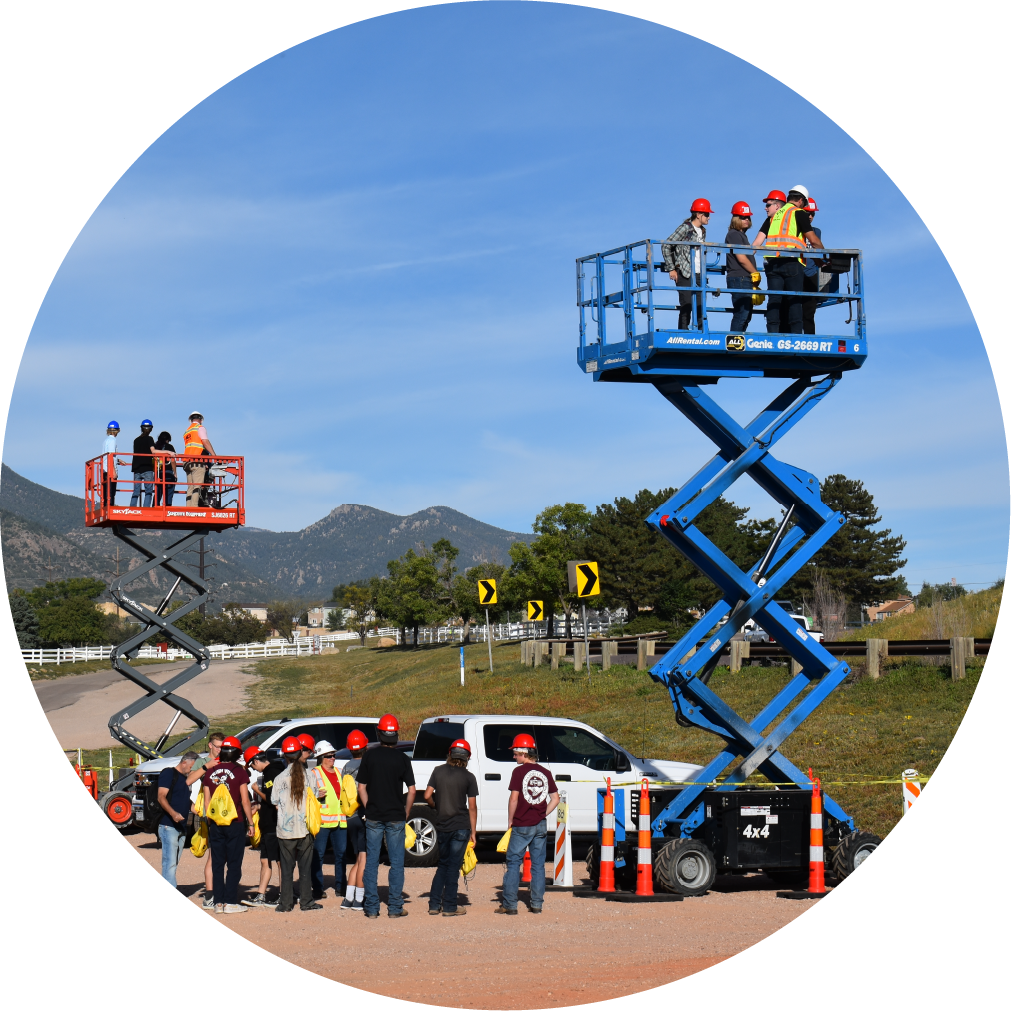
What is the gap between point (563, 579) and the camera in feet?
265

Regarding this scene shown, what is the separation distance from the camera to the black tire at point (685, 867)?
1505cm

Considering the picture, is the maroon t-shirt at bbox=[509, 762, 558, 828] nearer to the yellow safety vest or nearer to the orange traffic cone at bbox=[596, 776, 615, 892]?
the orange traffic cone at bbox=[596, 776, 615, 892]

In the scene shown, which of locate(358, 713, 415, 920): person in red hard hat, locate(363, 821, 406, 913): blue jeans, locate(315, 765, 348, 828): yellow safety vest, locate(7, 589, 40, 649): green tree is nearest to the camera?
locate(363, 821, 406, 913): blue jeans

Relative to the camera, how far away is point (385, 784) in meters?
14.7

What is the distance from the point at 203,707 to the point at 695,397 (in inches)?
1538

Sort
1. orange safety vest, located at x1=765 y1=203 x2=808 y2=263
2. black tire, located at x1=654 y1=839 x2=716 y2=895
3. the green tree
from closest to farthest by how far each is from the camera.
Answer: black tire, located at x1=654 y1=839 x2=716 y2=895, orange safety vest, located at x1=765 y1=203 x2=808 y2=263, the green tree

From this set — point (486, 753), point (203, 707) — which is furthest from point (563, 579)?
point (486, 753)

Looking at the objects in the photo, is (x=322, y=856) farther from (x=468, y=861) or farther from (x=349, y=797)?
(x=468, y=861)

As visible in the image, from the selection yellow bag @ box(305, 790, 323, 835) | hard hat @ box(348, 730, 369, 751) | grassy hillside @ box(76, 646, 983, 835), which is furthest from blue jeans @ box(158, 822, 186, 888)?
grassy hillside @ box(76, 646, 983, 835)

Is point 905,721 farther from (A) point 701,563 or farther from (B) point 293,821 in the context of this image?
(B) point 293,821

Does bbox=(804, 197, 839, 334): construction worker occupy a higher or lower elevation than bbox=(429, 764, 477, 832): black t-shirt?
higher

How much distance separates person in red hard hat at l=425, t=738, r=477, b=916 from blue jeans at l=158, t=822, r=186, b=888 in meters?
2.99

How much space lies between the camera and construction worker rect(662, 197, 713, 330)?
15.4 m

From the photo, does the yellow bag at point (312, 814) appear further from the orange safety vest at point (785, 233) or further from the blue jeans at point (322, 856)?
the orange safety vest at point (785, 233)
